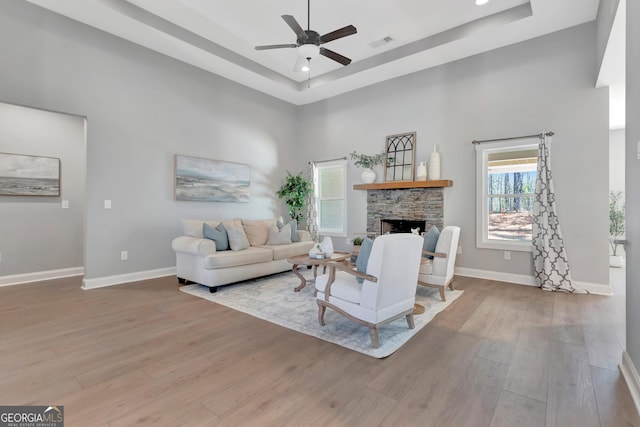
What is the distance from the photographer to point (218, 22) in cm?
438

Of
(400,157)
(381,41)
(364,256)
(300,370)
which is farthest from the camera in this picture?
(400,157)

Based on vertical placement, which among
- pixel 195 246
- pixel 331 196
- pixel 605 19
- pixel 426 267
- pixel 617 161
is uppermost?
pixel 605 19

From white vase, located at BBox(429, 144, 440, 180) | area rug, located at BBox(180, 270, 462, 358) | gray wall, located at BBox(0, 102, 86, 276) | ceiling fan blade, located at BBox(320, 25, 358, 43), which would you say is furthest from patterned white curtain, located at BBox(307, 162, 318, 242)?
gray wall, located at BBox(0, 102, 86, 276)

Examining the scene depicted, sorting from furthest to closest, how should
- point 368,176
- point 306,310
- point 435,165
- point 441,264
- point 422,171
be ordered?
point 368,176 < point 422,171 < point 435,165 < point 441,264 < point 306,310

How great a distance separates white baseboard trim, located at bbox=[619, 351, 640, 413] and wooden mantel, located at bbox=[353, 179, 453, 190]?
3.30 meters

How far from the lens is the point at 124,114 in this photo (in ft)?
14.6

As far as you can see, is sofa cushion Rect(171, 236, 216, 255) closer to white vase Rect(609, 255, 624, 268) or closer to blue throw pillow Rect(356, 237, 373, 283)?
blue throw pillow Rect(356, 237, 373, 283)

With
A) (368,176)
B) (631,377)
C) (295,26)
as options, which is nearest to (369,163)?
(368,176)

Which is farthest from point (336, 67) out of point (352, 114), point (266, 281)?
point (266, 281)

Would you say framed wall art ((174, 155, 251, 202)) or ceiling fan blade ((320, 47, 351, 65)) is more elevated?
ceiling fan blade ((320, 47, 351, 65))

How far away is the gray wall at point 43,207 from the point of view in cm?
434

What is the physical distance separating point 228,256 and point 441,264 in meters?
2.76

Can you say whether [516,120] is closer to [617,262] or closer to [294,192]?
[617,262]

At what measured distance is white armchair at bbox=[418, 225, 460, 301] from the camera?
3.58 m
